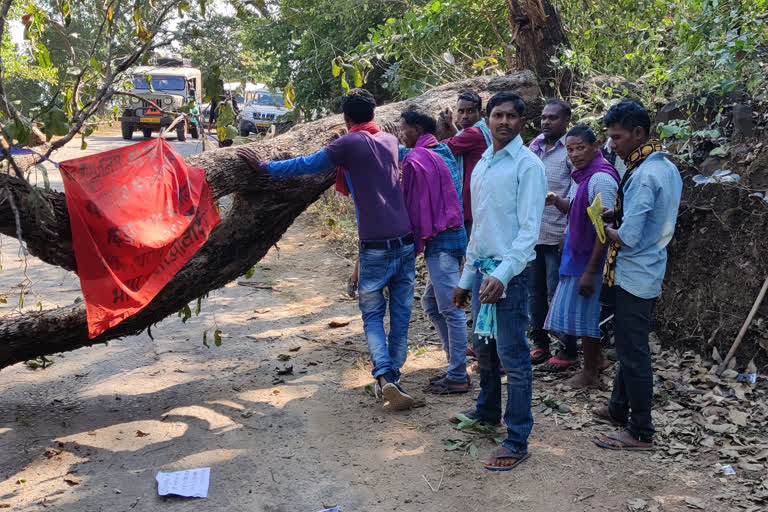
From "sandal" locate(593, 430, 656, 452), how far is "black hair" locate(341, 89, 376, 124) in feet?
7.69

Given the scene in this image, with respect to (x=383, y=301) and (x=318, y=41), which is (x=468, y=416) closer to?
(x=383, y=301)

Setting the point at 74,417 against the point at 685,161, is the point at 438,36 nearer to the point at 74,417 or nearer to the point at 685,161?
the point at 685,161

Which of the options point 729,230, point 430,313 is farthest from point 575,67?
point 430,313

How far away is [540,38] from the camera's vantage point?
7.44 m

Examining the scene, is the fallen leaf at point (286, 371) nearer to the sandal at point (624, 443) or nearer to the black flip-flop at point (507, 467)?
the black flip-flop at point (507, 467)

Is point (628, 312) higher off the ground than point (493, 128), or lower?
lower

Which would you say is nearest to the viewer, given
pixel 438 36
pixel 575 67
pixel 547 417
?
pixel 547 417

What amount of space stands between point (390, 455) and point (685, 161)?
126 inches

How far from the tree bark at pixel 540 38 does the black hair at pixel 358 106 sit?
11.8 feet

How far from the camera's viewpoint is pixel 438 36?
9.27m

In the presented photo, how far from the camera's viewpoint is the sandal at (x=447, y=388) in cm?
474

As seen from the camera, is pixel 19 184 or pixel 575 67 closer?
pixel 19 184

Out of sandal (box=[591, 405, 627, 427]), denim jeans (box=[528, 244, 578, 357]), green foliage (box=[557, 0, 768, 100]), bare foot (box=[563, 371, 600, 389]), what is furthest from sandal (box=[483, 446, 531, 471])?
green foliage (box=[557, 0, 768, 100])

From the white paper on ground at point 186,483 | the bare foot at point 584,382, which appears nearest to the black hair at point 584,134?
the bare foot at point 584,382
